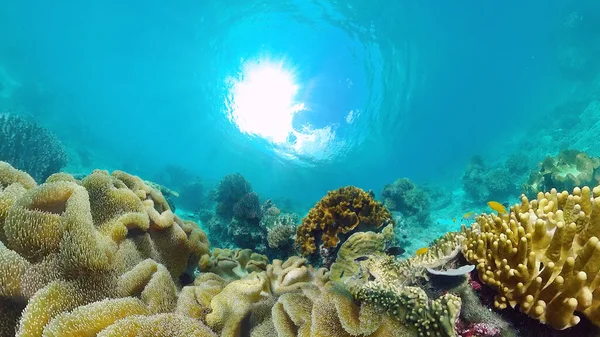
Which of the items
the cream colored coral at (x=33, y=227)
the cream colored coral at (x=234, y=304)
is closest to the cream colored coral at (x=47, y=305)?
the cream colored coral at (x=33, y=227)

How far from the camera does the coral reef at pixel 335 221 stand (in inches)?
192

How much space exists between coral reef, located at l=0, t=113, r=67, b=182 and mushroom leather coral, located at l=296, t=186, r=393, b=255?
11.0 meters

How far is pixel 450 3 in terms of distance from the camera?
23.4 meters

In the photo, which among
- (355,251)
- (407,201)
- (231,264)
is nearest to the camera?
(355,251)

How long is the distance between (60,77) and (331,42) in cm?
4847

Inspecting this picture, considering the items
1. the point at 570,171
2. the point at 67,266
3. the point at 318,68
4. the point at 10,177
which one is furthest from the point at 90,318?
the point at 318,68

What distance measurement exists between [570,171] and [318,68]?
80.5 feet

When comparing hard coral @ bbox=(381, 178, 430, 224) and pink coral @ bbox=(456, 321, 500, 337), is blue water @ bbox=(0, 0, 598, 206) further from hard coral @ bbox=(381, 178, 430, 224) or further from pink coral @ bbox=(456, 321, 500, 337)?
pink coral @ bbox=(456, 321, 500, 337)

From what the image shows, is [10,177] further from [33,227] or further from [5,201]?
[33,227]

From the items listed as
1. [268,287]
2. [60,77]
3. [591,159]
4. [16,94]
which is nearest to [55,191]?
[268,287]

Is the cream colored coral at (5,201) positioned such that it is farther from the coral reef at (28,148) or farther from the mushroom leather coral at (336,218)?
the coral reef at (28,148)

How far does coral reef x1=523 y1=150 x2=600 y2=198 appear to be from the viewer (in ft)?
30.5

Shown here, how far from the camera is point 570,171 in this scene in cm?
966

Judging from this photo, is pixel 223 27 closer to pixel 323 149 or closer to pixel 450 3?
pixel 450 3
